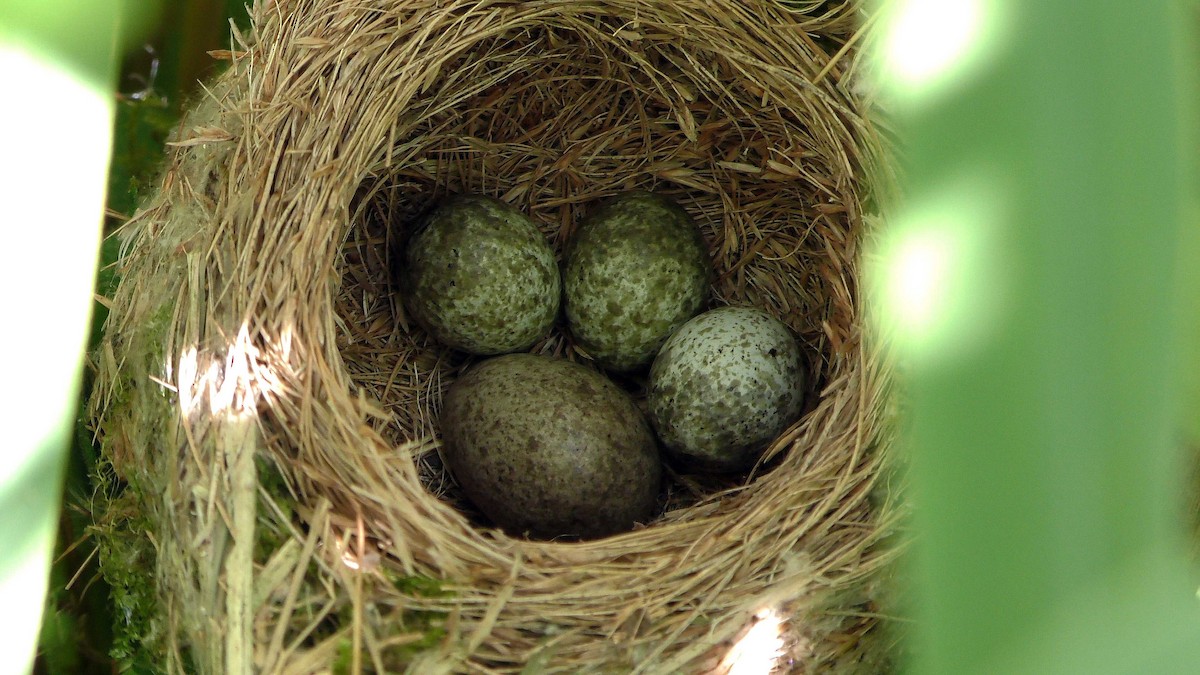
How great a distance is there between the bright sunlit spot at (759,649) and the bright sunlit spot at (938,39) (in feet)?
2.84

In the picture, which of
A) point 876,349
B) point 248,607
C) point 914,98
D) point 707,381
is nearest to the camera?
point 914,98

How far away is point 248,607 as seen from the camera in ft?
3.08

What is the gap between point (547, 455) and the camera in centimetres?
125

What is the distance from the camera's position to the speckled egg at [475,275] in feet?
4.46

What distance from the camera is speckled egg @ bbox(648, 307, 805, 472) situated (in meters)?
1.31

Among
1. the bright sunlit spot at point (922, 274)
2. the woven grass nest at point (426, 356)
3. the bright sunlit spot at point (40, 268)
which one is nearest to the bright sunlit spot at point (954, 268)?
the bright sunlit spot at point (922, 274)

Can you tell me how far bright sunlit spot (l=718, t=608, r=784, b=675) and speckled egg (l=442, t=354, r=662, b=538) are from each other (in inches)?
12.7

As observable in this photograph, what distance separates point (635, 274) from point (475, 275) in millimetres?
225

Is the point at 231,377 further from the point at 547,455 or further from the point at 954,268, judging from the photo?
the point at 954,268

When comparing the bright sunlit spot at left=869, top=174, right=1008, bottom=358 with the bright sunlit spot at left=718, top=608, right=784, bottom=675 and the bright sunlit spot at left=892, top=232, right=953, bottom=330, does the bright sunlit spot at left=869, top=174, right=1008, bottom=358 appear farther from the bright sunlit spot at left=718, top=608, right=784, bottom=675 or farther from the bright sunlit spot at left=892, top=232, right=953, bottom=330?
the bright sunlit spot at left=718, top=608, right=784, bottom=675

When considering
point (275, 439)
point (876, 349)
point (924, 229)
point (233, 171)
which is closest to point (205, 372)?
point (275, 439)

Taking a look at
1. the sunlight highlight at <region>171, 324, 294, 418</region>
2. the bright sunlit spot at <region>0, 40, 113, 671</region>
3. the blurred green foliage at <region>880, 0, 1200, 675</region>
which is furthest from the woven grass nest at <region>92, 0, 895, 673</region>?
the blurred green foliage at <region>880, 0, 1200, 675</region>

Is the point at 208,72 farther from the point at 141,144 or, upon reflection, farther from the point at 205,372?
the point at 205,372

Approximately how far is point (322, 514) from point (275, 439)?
0.10 meters
